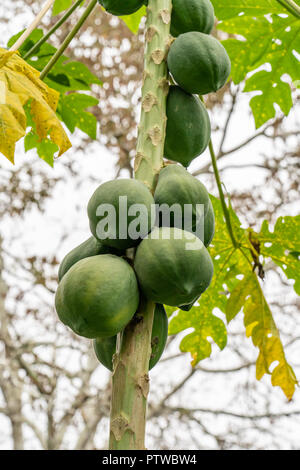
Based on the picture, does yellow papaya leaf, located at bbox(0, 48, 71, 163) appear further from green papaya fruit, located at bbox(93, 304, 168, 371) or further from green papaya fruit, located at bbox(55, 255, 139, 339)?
green papaya fruit, located at bbox(93, 304, 168, 371)

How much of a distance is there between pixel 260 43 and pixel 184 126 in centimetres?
116

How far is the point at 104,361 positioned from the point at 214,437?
815 centimetres

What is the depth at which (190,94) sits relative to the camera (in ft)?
5.27

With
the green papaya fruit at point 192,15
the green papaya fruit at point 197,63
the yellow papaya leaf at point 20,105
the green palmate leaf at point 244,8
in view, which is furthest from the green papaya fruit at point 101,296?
the green palmate leaf at point 244,8

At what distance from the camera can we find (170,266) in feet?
3.89

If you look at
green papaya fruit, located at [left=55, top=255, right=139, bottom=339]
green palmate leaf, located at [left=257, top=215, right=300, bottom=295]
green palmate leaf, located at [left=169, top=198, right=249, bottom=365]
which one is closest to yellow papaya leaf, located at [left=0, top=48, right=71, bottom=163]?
green papaya fruit, located at [left=55, top=255, right=139, bottom=339]

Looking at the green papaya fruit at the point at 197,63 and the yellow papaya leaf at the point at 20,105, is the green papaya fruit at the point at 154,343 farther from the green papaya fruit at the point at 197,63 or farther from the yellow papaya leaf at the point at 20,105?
the green papaya fruit at the point at 197,63

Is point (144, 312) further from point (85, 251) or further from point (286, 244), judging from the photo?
point (286, 244)

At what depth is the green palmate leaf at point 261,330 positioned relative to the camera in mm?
2301

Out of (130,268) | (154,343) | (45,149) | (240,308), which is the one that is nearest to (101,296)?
(130,268)

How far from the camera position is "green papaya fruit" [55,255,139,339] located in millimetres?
1148

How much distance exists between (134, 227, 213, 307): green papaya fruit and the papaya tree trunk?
0.19 feet

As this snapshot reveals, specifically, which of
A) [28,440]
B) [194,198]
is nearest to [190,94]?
[194,198]

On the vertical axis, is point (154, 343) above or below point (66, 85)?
below
